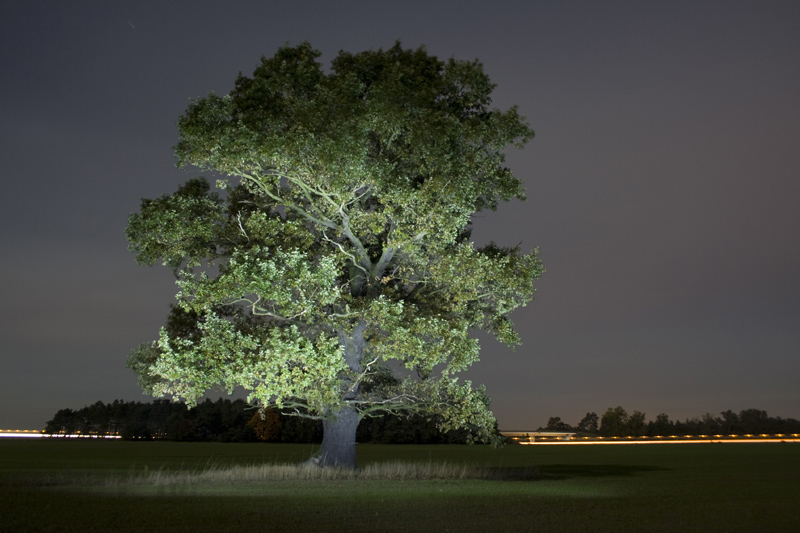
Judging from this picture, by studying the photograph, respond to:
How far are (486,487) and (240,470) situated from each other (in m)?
8.96

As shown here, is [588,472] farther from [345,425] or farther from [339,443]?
[339,443]

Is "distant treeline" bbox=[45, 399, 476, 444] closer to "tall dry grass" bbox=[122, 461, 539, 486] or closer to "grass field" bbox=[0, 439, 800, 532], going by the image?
"tall dry grass" bbox=[122, 461, 539, 486]

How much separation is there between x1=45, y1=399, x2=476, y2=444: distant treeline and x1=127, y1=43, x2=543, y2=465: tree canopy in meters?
57.2

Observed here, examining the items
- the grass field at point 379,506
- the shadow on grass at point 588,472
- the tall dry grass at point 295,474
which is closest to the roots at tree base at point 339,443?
the tall dry grass at point 295,474

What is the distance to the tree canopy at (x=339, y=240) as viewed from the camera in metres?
22.4

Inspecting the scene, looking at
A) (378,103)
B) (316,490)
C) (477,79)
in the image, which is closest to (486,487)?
(316,490)

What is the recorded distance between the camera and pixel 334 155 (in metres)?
22.1

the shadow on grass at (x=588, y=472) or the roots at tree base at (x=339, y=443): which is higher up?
the roots at tree base at (x=339, y=443)

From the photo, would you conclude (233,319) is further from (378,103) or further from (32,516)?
(32,516)

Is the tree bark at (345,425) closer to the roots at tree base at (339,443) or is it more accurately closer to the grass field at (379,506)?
the roots at tree base at (339,443)

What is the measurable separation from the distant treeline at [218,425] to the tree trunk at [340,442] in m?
55.7

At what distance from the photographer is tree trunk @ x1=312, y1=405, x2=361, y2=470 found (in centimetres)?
2612

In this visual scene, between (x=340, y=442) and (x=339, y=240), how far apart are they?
7.82 meters

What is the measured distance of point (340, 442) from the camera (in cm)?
2647
